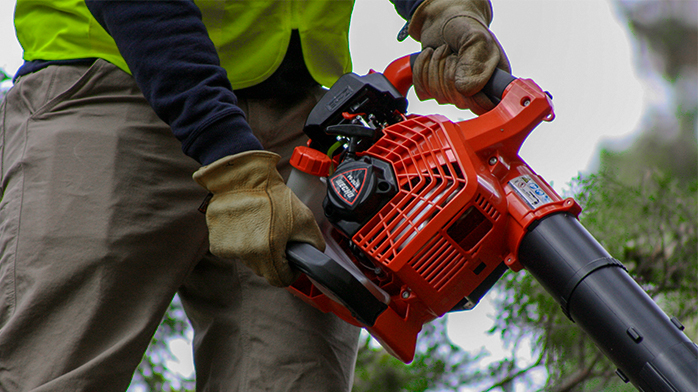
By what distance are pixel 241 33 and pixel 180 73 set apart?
1.25ft

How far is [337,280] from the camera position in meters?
1.21

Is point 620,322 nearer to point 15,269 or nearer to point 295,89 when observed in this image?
point 295,89

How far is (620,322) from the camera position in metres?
1.15

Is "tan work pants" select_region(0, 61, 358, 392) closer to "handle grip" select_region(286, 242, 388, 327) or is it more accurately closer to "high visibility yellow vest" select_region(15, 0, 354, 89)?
"high visibility yellow vest" select_region(15, 0, 354, 89)

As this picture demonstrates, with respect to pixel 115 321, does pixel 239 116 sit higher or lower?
higher

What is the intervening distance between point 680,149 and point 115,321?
21.2 feet

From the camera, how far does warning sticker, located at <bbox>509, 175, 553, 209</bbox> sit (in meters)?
1.30

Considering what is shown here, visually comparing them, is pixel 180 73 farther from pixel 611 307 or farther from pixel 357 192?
pixel 611 307

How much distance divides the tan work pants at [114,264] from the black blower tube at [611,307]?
1.94 feet

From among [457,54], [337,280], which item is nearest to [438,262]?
[337,280]

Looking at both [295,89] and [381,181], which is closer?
[381,181]

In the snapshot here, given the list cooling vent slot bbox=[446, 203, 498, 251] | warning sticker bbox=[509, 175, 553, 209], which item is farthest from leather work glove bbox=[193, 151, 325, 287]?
warning sticker bbox=[509, 175, 553, 209]

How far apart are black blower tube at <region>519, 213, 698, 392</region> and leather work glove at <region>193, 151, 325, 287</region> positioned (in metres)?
0.49

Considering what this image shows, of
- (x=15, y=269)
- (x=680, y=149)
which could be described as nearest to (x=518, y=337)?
(x=15, y=269)
